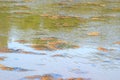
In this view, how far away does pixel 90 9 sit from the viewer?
24797 mm

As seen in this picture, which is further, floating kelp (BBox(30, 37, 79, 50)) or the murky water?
floating kelp (BBox(30, 37, 79, 50))

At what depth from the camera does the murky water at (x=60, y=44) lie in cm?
1093

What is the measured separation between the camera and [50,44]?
14141mm

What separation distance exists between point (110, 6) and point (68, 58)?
1449 centimetres

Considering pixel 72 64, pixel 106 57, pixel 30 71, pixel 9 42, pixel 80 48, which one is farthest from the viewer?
pixel 9 42

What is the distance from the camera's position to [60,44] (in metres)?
14.2

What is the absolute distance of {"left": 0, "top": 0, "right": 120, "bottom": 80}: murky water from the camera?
1093cm

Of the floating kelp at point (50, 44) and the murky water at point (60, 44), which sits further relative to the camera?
the floating kelp at point (50, 44)

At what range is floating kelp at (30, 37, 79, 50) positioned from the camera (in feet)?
44.8

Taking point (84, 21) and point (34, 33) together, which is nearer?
point (34, 33)

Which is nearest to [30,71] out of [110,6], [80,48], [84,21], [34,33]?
[80,48]

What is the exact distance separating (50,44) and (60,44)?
1.15 ft

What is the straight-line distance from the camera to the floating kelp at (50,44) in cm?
1366

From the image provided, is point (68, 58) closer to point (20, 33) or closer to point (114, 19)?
point (20, 33)
